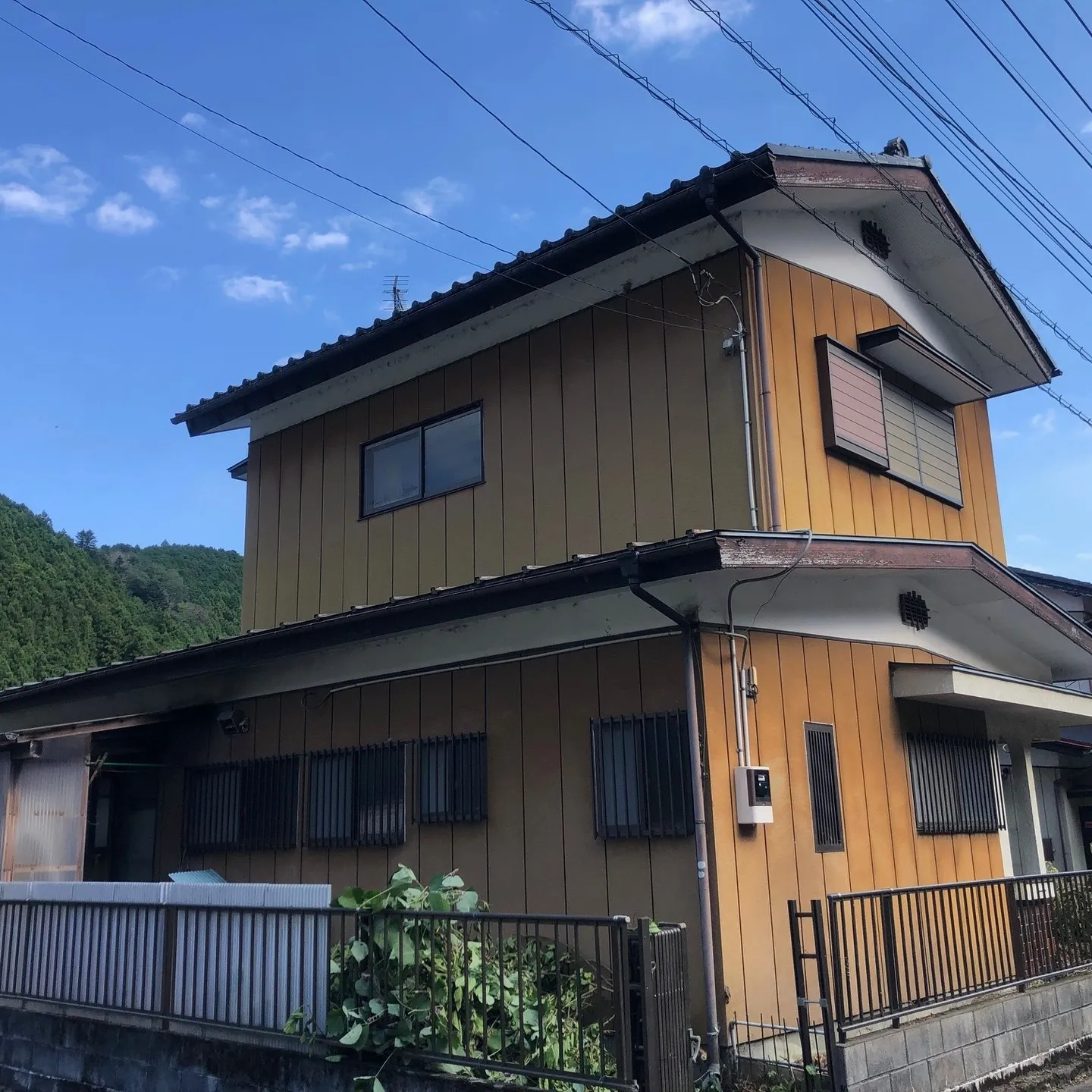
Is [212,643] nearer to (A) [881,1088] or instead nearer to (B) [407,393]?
(B) [407,393]

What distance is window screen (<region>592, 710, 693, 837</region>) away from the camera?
7.15m

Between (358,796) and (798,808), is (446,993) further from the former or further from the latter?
(358,796)

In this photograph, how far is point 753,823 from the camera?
712 cm

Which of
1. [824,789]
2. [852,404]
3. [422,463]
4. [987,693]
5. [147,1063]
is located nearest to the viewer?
[147,1063]

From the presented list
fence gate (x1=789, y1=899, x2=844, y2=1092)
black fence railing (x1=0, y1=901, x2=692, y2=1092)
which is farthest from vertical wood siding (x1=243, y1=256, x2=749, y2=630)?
black fence railing (x1=0, y1=901, x2=692, y2=1092)

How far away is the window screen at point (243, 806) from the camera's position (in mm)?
9797

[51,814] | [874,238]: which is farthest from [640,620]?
[51,814]

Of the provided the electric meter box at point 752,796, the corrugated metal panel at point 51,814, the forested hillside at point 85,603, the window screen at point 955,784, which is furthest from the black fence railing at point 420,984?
the forested hillside at point 85,603

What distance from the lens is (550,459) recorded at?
921cm

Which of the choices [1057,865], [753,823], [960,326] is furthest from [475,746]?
[1057,865]

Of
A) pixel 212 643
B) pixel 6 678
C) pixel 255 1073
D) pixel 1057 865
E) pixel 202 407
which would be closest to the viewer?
pixel 255 1073

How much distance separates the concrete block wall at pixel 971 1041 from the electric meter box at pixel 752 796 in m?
1.42

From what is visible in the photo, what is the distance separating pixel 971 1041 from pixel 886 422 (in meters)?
5.07

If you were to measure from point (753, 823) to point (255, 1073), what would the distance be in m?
3.35
